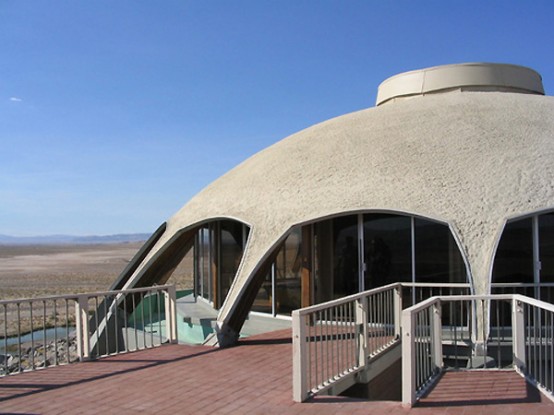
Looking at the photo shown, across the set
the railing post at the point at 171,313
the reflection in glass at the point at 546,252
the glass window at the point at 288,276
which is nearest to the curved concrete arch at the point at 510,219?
the reflection in glass at the point at 546,252

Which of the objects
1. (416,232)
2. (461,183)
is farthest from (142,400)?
(461,183)

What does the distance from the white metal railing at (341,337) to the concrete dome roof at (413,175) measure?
1.53 meters

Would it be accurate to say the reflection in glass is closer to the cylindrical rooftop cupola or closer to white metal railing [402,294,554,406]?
white metal railing [402,294,554,406]

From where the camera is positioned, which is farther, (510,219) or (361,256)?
(361,256)

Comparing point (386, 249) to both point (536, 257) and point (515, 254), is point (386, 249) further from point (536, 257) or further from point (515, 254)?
point (536, 257)

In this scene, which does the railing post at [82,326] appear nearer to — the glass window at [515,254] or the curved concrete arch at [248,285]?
the curved concrete arch at [248,285]

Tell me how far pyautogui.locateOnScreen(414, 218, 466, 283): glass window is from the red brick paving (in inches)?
102

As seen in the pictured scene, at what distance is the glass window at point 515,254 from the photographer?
32.6ft

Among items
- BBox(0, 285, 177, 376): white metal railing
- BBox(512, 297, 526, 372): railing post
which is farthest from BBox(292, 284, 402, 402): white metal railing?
BBox(0, 285, 177, 376): white metal railing

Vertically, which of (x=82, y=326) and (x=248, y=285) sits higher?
(x=248, y=285)

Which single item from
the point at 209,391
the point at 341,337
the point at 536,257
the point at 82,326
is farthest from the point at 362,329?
the point at 82,326

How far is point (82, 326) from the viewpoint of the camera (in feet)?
31.4

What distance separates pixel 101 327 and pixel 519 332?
8161mm

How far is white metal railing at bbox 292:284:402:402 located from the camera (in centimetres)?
694
